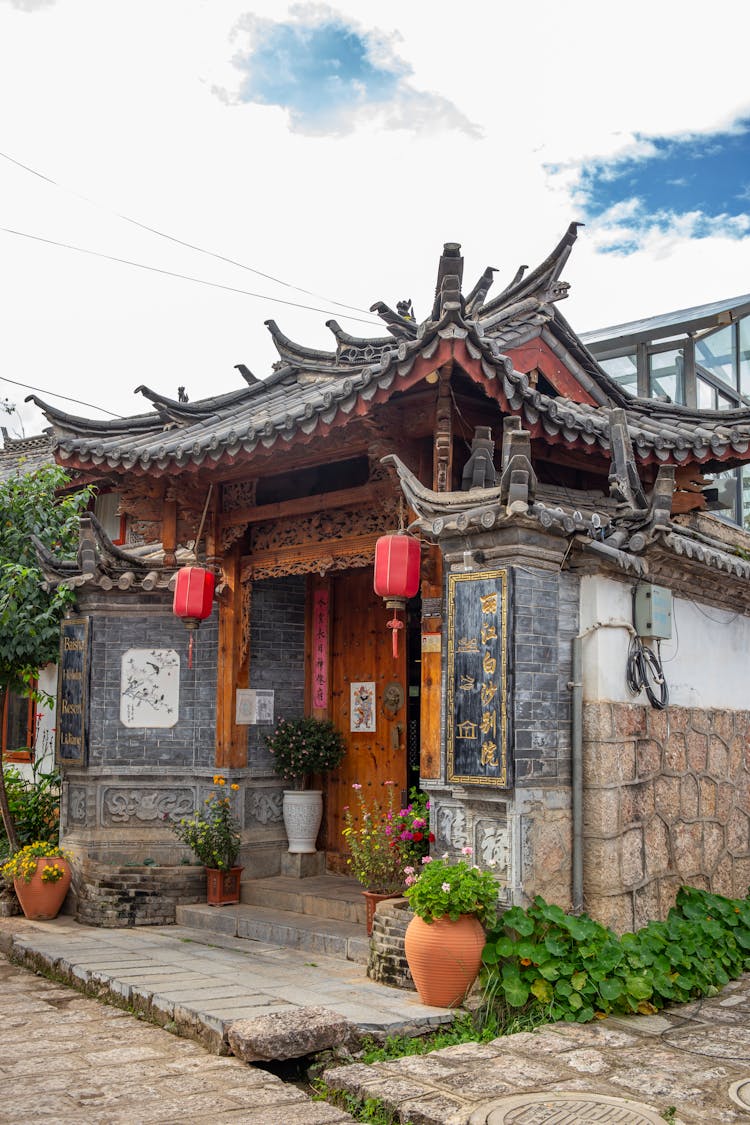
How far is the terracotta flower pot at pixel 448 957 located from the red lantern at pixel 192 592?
139 inches

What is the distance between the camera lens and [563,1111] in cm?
459

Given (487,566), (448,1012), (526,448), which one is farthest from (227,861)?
(526,448)

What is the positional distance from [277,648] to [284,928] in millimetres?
2682

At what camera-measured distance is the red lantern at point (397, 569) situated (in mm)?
6945

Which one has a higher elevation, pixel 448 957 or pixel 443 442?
pixel 443 442

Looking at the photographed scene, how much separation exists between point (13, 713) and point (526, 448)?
31.8 feet

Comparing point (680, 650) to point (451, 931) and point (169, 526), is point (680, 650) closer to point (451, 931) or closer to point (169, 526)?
Answer: point (451, 931)

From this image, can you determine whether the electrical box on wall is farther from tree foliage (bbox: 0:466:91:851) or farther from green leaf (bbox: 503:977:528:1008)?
tree foliage (bbox: 0:466:91:851)

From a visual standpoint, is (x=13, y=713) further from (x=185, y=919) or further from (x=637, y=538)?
(x=637, y=538)

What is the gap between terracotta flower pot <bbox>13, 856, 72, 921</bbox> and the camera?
930 cm

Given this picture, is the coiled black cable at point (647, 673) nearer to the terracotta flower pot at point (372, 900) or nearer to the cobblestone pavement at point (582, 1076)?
the cobblestone pavement at point (582, 1076)

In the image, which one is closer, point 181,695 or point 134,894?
point 134,894

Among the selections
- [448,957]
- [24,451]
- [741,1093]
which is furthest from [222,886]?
[24,451]

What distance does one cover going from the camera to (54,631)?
9.85 meters
